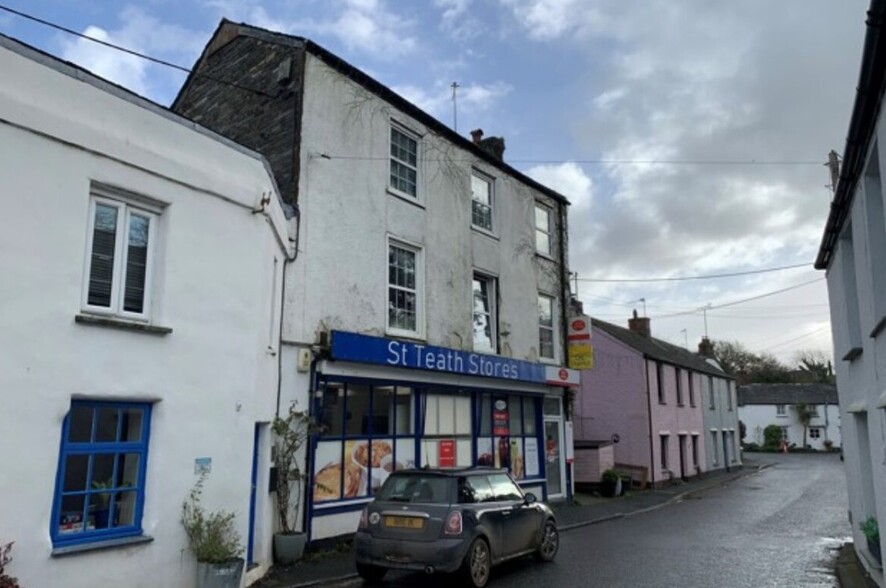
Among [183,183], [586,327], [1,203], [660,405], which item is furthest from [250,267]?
[660,405]

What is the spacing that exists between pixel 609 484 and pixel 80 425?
19.2 meters

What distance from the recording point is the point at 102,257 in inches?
323

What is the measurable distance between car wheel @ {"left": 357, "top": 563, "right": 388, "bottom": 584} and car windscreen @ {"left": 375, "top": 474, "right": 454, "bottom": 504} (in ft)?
3.17

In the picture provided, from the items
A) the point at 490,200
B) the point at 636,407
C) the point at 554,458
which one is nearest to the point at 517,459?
the point at 554,458

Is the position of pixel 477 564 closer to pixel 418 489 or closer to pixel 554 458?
pixel 418 489

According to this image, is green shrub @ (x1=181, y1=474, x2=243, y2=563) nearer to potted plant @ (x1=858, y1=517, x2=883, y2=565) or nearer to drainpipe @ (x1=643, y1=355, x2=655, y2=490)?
potted plant @ (x1=858, y1=517, x2=883, y2=565)

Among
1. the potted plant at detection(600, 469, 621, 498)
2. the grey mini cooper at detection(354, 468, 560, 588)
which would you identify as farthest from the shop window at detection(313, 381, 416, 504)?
the potted plant at detection(600, 469, 621, 498)

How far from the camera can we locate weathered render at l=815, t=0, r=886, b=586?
6.69 metres

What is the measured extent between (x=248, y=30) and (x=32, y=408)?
1065 centimetres

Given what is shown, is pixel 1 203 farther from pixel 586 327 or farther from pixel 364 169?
pixel 586 327

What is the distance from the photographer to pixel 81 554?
7.38 meters

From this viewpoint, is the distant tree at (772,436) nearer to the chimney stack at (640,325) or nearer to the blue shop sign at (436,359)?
the chimney stack at (640,325)

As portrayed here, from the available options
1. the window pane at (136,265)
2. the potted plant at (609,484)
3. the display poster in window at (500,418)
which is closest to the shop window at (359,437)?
the display poster in window at (500,418)

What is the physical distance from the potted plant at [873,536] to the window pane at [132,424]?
380 inches
